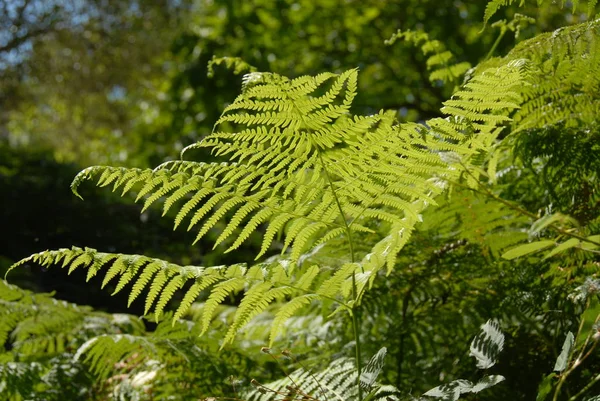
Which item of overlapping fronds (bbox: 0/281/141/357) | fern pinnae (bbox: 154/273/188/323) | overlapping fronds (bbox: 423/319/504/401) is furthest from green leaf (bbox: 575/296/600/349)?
overlapping fronds (bbox: 0/281/141/357)

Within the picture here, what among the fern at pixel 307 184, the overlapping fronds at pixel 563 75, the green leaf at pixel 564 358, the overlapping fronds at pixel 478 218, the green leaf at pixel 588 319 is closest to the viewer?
the green leaf at pixel 564 358

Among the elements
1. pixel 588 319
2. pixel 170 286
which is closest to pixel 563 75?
pixel 588 319

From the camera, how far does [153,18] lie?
1362 centimetres

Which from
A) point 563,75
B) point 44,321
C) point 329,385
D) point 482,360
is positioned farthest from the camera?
point 44,321

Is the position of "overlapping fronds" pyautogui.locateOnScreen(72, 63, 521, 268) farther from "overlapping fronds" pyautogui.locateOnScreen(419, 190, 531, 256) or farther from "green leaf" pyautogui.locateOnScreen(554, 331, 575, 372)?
"overlapping fronds" pyautogui.locateOnScreen(419, 190, 531, 256)

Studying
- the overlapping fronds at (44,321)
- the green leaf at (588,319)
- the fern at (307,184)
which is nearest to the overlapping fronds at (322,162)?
the fern at (307,184)

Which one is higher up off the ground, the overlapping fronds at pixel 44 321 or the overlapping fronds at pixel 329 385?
the overlapping fronds at pixel 44 321

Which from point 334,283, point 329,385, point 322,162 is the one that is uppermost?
point 322,162

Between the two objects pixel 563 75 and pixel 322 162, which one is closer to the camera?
pixel 322 162

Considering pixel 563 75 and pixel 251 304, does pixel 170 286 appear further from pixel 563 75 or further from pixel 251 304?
pixel 563 75

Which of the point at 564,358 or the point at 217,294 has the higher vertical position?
the point at 217,294

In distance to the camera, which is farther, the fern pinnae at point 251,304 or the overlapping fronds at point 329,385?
the overlapping fronds at point 329,385

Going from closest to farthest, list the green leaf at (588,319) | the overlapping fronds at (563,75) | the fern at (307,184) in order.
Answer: the green leaf at (588,319) < the fern at (307,184) < the overlapping fronds at (563,75)

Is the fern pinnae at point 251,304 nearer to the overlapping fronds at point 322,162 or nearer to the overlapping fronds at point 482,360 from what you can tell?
the overlapping fronds at point 322,162
